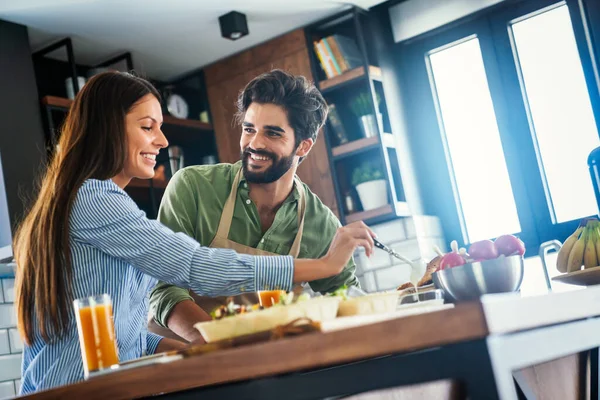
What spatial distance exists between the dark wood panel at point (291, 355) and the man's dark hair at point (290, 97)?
72.9 inches

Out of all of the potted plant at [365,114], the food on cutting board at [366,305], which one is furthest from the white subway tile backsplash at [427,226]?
the food on cutting board at [366,305]

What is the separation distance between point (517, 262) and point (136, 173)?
0.91m

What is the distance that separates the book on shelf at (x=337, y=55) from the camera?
4480mm

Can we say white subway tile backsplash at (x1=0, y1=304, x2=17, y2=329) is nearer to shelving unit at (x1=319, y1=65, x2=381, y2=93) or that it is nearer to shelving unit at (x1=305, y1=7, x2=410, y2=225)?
shelving unit at (x1=305, y1=7, x2=410, y2=225)

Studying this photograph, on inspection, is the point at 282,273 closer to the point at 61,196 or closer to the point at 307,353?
the point at 61,196

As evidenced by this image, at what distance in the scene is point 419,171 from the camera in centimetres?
454

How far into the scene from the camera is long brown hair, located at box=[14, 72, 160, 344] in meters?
1.58

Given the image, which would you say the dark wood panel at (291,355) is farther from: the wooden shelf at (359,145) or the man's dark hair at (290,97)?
the wooden shelf at (359,145)

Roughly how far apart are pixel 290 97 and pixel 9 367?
185 centimetres

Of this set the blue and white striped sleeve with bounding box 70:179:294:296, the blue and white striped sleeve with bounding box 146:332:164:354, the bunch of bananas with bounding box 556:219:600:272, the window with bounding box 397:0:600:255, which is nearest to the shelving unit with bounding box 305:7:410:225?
the window with bounding box 397:0:600:255

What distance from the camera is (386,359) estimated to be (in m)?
1.05

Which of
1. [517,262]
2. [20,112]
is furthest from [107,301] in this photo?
[20,112]

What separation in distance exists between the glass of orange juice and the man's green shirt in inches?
43.3

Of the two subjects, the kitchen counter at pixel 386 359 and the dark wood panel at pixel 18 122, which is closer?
the kitchen counter at pixel 386 359
